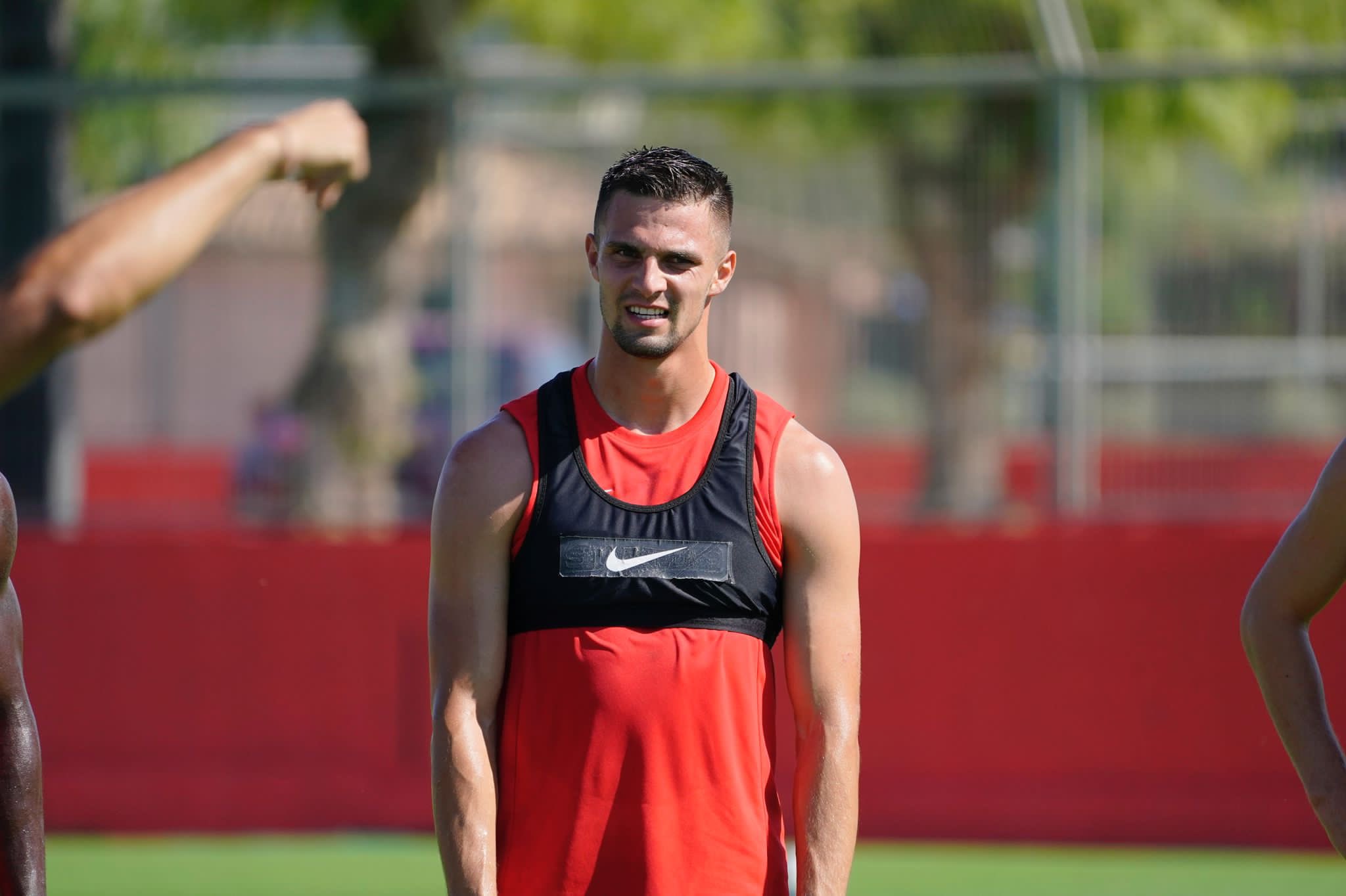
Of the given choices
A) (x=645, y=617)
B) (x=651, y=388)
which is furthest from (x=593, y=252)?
(x=645, y=617)

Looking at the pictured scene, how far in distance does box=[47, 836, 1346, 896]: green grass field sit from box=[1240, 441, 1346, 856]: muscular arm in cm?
432

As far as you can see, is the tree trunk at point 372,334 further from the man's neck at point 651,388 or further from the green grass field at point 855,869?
the man's neck at point 651,388

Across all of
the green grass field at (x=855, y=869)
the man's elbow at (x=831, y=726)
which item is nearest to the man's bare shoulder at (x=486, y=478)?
the man's elbow at (x=831, y=726)

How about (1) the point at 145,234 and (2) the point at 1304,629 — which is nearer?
(1) the point at 145,234

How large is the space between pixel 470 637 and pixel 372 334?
5553 millimetres

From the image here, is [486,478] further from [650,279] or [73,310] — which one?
[73,310]

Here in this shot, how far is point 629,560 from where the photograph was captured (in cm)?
331

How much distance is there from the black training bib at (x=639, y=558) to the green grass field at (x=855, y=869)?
437cm

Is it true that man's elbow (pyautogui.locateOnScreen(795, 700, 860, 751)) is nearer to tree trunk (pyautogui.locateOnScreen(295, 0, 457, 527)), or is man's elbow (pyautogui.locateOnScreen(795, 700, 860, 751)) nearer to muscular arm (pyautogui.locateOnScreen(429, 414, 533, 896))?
muscular arm (pyautogui.locateOnScreen(429, 414, 533, 896))

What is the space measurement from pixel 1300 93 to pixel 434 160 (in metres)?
4.14

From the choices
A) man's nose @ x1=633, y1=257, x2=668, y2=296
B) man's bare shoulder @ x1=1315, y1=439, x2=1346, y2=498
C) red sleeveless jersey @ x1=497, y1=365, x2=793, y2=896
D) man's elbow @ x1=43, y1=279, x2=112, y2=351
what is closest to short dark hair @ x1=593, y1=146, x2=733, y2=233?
man's nose @ x1=633, y1=257, x2=668, y2=296

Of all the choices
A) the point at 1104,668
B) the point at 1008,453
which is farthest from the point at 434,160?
the point at 1104,668

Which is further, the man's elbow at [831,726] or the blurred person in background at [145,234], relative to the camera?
the man's elbow at [831,726]

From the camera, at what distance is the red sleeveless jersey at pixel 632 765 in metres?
3.24
